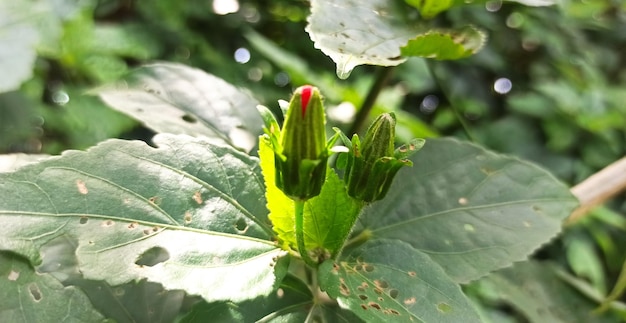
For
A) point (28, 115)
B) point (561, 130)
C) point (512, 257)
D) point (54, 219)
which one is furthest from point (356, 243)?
point (561, 130)

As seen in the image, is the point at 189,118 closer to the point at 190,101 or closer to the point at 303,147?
the point at 190,101

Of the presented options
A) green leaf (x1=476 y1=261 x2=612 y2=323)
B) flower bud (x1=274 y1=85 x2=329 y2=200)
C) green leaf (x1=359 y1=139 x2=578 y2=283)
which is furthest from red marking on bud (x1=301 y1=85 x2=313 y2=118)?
green leaf (x1=476 y1=261 x2=612 y2=323)

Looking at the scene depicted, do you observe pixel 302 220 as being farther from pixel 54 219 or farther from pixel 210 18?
pixel 210 18

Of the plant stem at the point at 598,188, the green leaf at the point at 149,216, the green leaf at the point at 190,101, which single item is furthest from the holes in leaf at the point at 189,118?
the plant stem at the point at 598,188

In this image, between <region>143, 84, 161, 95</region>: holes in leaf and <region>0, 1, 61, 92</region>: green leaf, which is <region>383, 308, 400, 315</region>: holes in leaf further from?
<region>0, 1, 61, 92</region>: green leaf

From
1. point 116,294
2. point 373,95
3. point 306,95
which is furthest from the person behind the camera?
point 373,95

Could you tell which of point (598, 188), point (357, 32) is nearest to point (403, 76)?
point (598, 188)
